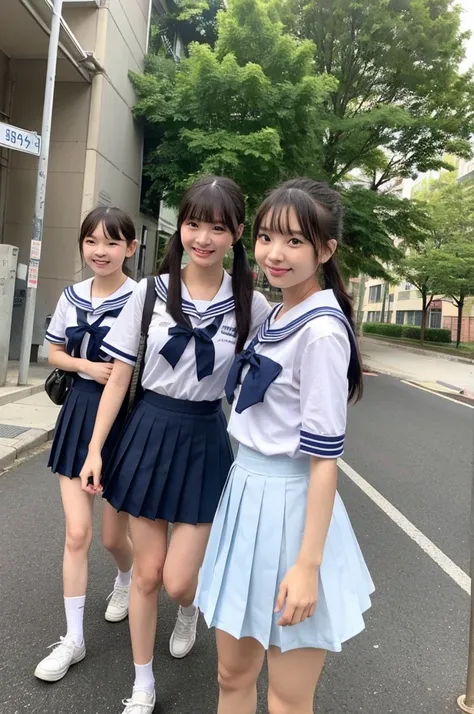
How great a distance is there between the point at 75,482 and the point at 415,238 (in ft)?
56.8

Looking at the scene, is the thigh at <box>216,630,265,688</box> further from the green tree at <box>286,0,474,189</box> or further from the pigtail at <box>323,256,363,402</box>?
the green tree at <box>286,0,474,189</box>

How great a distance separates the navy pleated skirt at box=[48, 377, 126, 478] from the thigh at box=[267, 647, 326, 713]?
3.63 ft

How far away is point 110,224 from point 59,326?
521mm

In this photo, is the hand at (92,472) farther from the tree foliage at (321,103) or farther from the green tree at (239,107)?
the tree foliage at (321,103)

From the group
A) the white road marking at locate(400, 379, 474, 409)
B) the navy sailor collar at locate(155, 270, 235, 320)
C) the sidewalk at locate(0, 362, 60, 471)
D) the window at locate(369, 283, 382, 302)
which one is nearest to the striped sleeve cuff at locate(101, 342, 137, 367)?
the navy sailor collar at locate(155, 270, 235, 320)

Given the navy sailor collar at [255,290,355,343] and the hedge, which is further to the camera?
the hedge

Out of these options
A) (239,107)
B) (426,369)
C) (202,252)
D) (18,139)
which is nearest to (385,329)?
(426,369)

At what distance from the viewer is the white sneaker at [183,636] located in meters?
2.35

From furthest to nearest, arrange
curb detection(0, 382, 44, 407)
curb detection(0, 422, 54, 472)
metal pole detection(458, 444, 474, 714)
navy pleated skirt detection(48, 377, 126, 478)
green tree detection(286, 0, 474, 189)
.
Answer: green tree detection(286, 0, 474, 189)
curb detection(0, 382, 44, 407)
curb detection(0, 422, 54, 472)
navy pleated skirt detection(48, 377, 126, 478)
metal pole detection(458, 444, 474, 714)

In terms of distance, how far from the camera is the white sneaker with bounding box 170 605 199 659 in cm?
235

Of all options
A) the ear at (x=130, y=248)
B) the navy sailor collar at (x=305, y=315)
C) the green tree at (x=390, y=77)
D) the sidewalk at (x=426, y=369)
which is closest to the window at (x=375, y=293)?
the sidewalk at (x=426, y=369)

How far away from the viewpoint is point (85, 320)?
2.35 m

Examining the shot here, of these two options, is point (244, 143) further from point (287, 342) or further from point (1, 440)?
point (287, 342)

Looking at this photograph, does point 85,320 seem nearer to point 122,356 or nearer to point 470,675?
point 122,356
